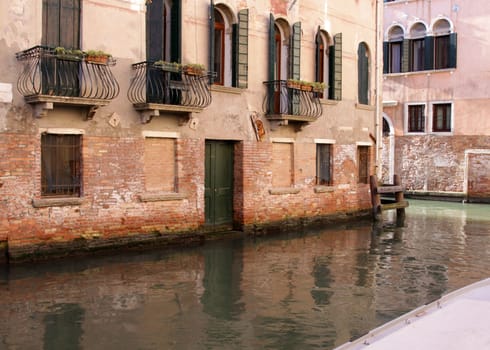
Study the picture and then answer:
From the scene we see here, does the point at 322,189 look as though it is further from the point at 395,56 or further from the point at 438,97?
the point at 395,56

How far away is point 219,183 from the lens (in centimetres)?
1416

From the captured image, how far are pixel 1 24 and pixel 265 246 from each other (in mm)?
6388

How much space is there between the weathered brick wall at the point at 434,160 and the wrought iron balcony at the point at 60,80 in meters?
17.7

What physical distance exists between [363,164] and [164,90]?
8277 mm

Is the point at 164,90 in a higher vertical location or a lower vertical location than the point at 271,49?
lower

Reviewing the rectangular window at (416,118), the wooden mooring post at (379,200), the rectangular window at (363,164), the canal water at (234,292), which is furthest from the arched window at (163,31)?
the rectangular window at (416,118)

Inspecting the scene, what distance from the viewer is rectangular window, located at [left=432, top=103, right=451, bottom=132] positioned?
25.5 meters

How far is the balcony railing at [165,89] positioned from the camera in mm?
11812

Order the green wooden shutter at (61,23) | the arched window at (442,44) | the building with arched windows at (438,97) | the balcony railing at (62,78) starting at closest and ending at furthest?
1. the balcony railing at (62,78)
2. the green wooden shutter at (61,23)
3. the building with arched windows at (438,97)
4. the arched window at (442,44)

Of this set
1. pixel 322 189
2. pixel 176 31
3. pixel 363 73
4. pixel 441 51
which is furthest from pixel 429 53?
pixel 176 31

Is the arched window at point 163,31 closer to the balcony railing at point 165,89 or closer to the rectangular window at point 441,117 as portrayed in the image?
the balcony railing at point 165,89

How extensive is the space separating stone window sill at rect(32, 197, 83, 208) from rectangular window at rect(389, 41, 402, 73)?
19.1 metres

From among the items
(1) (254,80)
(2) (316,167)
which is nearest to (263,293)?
(1) (254,80)

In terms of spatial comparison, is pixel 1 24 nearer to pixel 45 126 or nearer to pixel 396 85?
pixel 45 126
